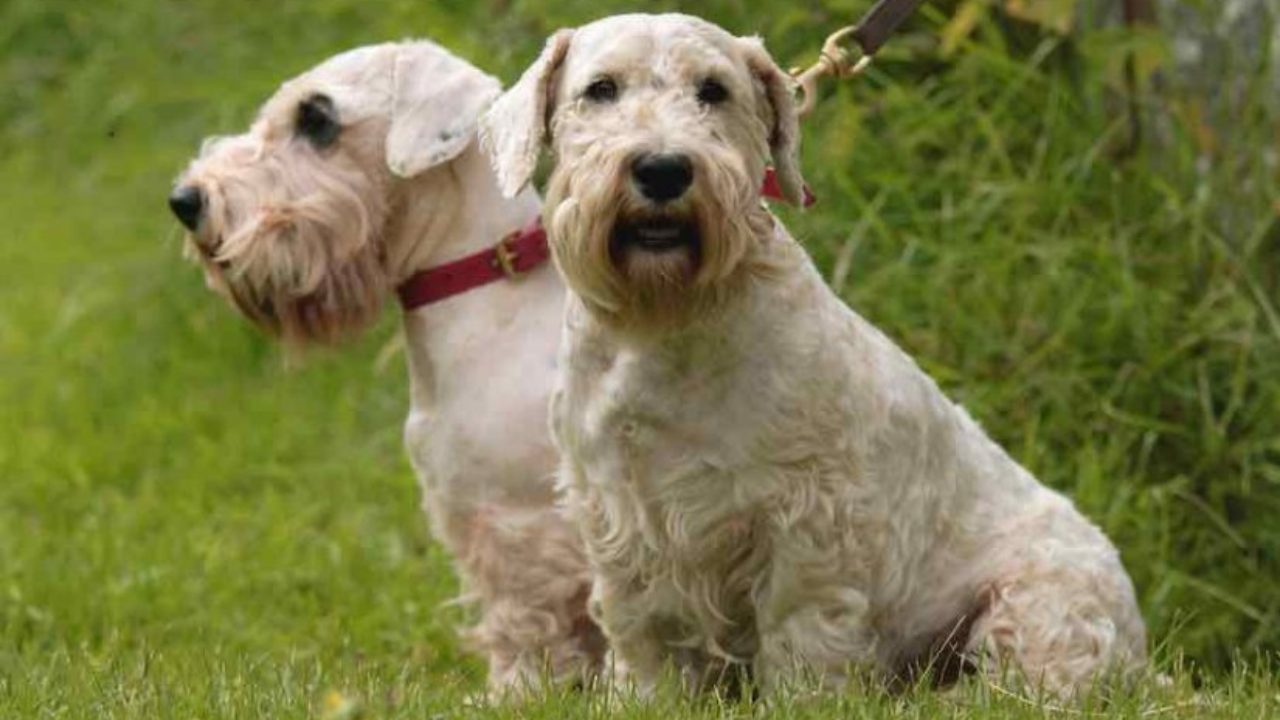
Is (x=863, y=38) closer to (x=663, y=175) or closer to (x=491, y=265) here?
(x=491, y=265)

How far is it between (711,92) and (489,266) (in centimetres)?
115

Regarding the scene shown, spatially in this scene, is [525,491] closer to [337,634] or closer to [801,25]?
[337,634]

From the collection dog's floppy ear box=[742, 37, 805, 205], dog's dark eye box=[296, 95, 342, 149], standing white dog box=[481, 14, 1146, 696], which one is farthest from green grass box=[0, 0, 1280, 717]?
dog's floppy ear box=[742, 37, 805, 205]

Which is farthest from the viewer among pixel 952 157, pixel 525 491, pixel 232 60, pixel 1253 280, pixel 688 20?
pixel 232 60

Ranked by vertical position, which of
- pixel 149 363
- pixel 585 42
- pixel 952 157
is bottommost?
pixel 149 363

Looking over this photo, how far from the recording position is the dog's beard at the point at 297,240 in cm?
592

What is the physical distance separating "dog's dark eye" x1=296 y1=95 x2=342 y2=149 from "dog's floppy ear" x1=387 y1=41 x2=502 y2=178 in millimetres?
127

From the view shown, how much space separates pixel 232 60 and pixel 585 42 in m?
6.02

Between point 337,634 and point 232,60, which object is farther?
point 232,60

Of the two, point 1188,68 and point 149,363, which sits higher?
point 1188,68

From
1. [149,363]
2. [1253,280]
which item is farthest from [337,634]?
[149,363]

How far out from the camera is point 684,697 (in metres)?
5.04

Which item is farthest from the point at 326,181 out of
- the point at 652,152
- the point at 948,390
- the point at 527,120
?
the point at 948,390

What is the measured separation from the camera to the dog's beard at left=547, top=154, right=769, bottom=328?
4695mm
